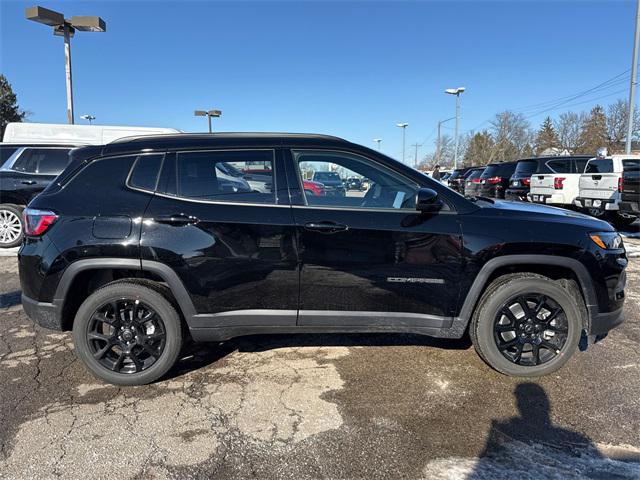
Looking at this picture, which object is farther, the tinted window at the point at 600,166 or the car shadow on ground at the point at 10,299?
the tinted window at the point at 600,166

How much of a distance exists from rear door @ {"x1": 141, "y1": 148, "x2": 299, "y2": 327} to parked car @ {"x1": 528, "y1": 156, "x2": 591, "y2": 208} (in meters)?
11.9

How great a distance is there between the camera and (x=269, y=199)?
321 centimetres

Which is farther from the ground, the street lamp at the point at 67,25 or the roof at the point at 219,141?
the street lamp at the point at 67,25

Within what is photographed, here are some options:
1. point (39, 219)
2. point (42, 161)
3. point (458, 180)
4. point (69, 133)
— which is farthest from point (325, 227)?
point (458, 180)

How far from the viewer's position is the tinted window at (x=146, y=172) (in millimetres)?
3225

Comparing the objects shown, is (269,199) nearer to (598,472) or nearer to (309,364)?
(309,364)

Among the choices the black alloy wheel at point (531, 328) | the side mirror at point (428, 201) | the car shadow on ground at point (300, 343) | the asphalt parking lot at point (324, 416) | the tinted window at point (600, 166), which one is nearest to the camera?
the asphalt parking lot at point (324, 416)

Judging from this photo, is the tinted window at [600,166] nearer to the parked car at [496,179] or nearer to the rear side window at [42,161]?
the parked car at [496,179]

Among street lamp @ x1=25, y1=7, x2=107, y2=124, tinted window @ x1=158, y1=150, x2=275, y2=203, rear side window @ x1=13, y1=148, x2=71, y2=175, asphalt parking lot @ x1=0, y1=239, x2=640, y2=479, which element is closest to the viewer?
asphalt parking lot @ x1=0, y1=239, x2=640, y2=479

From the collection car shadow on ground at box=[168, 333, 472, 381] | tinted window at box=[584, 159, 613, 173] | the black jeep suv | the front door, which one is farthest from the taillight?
tinted window at box=[584, 159, 613, 173]

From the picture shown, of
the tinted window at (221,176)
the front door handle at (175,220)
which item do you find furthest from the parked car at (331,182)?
the front door handle at (175,220)

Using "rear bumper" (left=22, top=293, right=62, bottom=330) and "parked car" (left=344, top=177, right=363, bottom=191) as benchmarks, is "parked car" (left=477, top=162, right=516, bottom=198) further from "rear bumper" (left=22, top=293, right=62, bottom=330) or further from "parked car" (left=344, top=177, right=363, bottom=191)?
"rear bumper" (left=22, top=293, right=62, bottom=330)

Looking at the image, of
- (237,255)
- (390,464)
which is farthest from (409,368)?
(237,255)

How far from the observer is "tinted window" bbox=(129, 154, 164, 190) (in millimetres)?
3225
